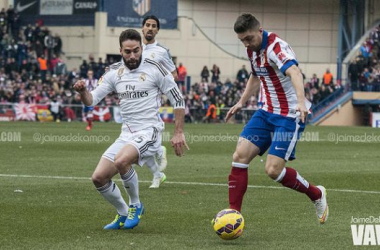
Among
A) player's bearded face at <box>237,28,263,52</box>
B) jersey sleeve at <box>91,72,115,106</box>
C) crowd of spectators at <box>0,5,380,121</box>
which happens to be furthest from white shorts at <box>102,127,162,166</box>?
crowd of spectators at <box>0,5,380,121</box>

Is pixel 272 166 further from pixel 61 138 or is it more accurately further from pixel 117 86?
pixel 61 138

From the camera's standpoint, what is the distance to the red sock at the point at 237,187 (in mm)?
10219

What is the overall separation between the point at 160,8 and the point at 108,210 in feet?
133

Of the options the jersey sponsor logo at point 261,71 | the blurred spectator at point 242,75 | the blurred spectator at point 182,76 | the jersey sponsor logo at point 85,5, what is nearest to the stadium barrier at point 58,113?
the blurred spectator at point 242,75

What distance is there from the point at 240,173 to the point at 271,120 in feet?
2.15

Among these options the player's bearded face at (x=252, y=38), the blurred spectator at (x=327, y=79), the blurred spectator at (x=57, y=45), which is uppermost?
the player's bearded face at (x=252, y=38)

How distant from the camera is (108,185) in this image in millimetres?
10359

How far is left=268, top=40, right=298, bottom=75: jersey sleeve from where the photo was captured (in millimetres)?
10185

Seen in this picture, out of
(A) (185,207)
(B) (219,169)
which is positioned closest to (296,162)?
(B) (219,169)

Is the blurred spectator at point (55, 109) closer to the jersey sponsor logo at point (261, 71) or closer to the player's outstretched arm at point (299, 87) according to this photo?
the jersey sponsor logo at point (261, 71)

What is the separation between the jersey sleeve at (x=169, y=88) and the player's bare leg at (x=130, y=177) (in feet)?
2.33

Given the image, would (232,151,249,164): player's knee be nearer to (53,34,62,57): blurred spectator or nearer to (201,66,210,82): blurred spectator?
(53,34,62,57): blurred spectator

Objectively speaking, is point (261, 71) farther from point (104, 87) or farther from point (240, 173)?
point (104, 87)

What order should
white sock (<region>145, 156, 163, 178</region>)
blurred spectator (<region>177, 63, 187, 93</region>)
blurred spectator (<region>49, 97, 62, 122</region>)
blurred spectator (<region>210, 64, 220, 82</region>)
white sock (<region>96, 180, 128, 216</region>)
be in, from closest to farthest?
white sock (<region>96, 180, 128, 216</region>) < white sock (<region>145, 156, 163, 178</region>) < blurred spectator (<region>49, 97, 62, 122</region>) < blurred spectator (<region>177, 63, 187, 93</region>) < blurred spectator (<region>210, 64, 220, 82</region>)
